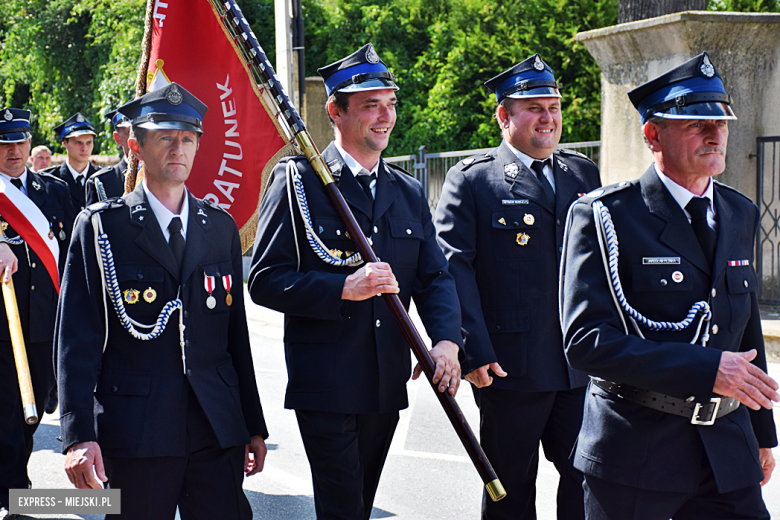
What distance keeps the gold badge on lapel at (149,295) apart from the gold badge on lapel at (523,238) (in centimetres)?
167

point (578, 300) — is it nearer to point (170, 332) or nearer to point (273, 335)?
point (170, 332)

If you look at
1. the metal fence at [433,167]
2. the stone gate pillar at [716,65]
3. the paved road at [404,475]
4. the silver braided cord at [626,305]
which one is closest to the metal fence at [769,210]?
the stone gate pillar at [716,65]

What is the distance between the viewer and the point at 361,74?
367cm

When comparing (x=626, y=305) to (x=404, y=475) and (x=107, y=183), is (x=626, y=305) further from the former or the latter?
(x=107, y=183)

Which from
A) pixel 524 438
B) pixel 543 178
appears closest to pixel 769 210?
pixel 543 178

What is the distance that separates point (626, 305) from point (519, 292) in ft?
4.10

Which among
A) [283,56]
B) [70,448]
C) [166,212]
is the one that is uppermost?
[283,56]

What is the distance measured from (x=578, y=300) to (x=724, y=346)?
47cm

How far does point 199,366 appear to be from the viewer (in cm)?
309

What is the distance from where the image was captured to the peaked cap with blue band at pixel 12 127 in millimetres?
5777

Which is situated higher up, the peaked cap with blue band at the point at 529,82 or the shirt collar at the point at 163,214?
the peaked cap with blue band at the point at 529,82

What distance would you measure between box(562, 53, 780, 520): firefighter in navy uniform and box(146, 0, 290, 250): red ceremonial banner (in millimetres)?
2095

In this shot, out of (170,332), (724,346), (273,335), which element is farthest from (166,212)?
(273,335)

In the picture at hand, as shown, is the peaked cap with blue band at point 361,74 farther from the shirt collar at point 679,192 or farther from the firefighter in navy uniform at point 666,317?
the shirt collar at point 679,192
